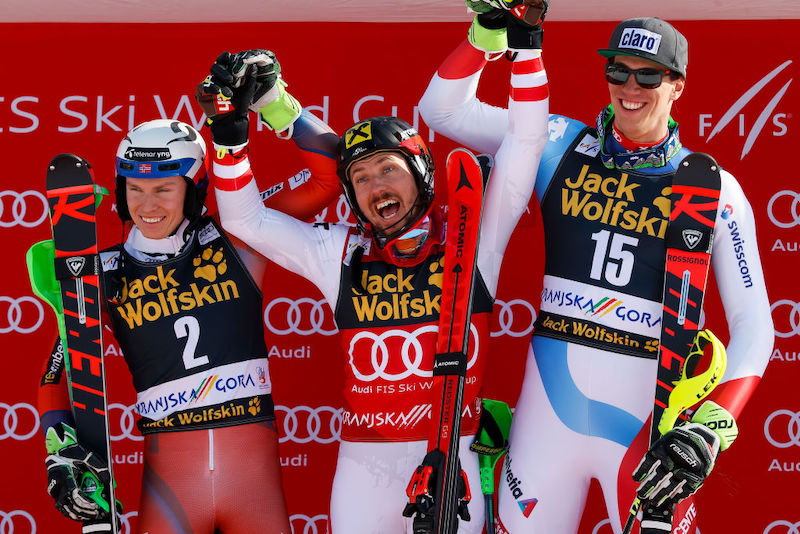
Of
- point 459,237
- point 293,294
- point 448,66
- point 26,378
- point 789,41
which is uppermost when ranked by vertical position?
point 789,41

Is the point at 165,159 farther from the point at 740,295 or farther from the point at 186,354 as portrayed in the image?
the point at 740,295

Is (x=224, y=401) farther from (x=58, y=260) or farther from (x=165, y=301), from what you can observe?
(x=58, y=260)

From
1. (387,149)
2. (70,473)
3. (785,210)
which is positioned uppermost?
(387,149)

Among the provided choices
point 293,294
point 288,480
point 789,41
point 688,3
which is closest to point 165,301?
point 293,294

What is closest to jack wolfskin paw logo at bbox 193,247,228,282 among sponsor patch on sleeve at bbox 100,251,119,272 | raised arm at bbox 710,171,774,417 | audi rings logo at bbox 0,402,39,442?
sponsor patch on sleeve at bbox 100,251,119,272

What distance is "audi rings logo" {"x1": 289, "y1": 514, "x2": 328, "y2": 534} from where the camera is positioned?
4613 mm

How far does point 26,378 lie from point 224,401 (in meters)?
1.44

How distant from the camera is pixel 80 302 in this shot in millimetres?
3656

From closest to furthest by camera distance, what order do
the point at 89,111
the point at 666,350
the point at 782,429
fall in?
1. the point at 666,350
2. the point at 782,429
3. the point at 89,111

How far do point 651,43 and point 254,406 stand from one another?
6.23ft

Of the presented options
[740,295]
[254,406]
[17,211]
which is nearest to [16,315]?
[17,211]

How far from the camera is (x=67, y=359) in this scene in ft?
12.0

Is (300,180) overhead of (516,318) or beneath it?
overhead

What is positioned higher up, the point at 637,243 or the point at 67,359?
the point at 637,243
